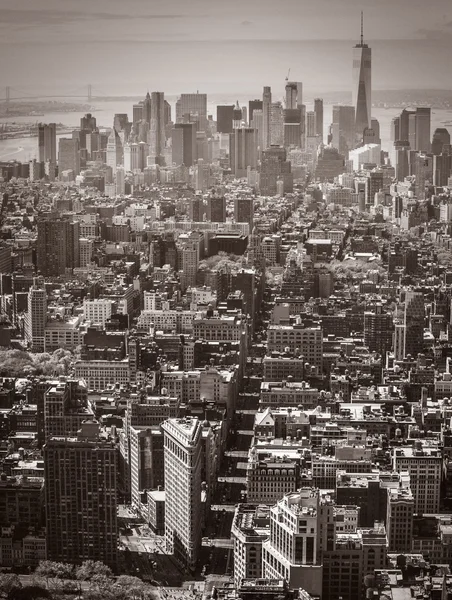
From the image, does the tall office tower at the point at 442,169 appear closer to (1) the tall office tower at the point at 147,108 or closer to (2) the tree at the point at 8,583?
(1) the tall office tower at the point at 147,108

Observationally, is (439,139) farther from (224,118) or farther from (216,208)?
(216,208)

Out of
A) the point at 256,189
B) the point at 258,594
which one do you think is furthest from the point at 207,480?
the point at 256,189

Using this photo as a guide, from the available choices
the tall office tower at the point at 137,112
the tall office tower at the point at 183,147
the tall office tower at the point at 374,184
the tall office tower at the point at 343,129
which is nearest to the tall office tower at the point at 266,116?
the tall office tower at the point at 343,129

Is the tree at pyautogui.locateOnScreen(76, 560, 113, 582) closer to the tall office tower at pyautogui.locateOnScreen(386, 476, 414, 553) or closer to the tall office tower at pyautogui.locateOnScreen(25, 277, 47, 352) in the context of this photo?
the tall office tower at pyautogui.locateOnScreen(386, 476, 414, 553)

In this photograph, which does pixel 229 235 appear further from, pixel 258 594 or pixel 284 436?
pixel 258 594

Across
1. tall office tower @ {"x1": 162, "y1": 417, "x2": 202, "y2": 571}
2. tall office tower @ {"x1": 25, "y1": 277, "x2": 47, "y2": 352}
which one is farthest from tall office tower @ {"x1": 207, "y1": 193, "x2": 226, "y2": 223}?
tall office tower @ {"x1": 162, "y1": 417, "x2": 202, "y2": 571}

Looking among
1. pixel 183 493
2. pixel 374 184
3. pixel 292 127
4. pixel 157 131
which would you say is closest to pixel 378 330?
pixel 183 493
